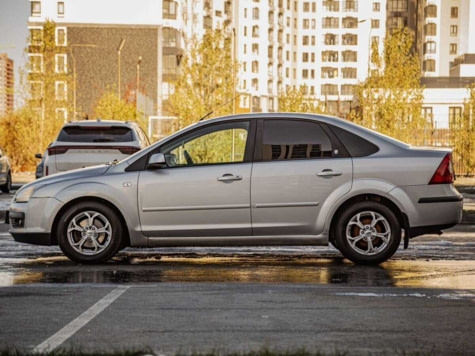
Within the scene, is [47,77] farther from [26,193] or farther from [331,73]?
[331,73]

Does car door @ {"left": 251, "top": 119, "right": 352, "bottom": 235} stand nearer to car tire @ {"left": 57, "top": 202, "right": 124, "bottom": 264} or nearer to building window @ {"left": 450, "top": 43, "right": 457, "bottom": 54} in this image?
car tire @ {"left": 57, "top": 202, "right": 124, "bottom": 264}

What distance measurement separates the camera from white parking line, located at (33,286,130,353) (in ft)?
20.1

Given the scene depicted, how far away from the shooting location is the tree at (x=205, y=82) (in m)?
35.0

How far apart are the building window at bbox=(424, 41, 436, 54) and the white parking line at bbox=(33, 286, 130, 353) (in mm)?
129118

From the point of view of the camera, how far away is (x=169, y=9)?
86.2 meters

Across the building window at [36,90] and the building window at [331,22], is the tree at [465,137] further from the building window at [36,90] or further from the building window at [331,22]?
the building window at [331,22]

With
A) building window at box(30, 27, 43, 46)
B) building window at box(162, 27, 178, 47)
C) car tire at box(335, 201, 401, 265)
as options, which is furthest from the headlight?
building window at box(162, 27, 178, 47)

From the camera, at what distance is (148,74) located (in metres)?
85.2

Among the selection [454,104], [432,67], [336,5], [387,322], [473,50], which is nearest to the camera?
[387,322]

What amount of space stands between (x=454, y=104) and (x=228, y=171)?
76096mm

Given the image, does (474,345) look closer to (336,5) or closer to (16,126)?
(16,126)

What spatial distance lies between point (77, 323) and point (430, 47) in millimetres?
131328

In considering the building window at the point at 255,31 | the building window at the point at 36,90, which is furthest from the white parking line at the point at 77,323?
the building window at the point at 255,31

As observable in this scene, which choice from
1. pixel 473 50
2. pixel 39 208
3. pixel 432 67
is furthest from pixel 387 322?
pixel 432 67
